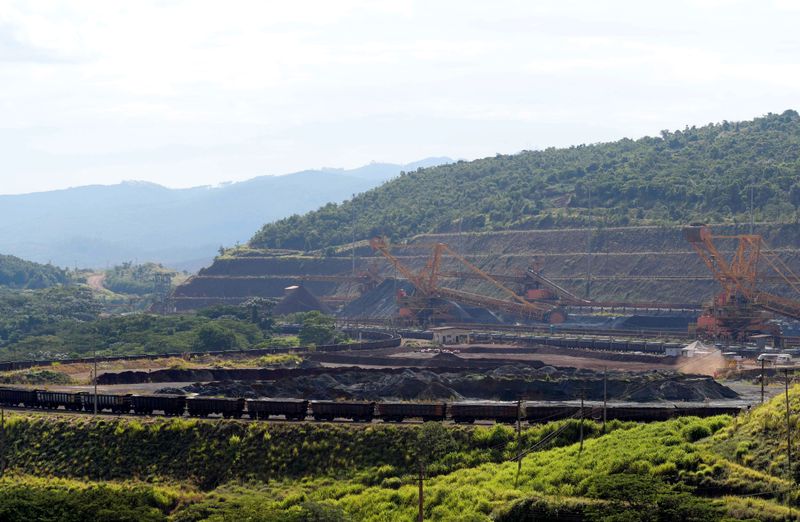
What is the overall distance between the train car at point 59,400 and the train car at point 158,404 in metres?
4.23

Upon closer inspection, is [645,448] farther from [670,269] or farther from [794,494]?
[670,269]

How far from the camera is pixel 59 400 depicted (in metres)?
80.1

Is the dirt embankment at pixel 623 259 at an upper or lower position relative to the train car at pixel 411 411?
upper

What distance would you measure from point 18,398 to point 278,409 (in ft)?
63.3

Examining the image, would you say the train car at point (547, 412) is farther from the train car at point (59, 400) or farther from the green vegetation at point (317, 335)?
the green vegetation at point (317, 335)

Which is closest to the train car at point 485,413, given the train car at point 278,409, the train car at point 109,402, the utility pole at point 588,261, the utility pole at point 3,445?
the train car at point 278,409

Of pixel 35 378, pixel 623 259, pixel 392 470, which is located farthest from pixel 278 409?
pixel 623 259

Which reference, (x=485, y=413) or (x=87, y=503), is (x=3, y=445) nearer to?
(x=87, y=503)

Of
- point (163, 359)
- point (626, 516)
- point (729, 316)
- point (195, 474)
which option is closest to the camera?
point (626, 516)

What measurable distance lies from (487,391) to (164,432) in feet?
89.2

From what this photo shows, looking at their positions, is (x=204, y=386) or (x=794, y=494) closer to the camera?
(x=794, y=494)

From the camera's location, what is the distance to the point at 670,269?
568ft

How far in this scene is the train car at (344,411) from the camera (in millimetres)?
69750

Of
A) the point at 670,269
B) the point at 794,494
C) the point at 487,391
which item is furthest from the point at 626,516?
the point at 670,269
